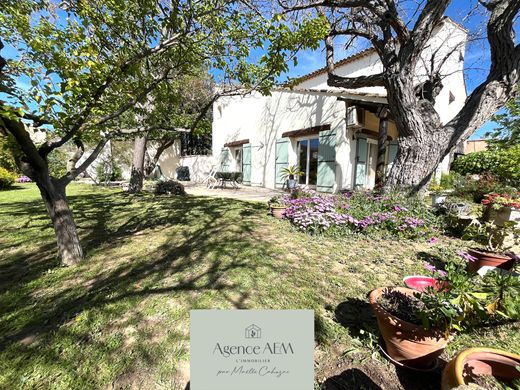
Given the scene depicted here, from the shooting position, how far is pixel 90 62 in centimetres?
218

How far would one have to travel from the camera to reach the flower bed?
4254 mm

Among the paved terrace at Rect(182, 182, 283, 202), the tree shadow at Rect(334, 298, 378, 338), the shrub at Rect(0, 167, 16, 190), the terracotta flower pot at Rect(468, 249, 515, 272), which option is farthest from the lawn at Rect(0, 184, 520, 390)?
the shrub at Rect(0, 167, 16, 190)

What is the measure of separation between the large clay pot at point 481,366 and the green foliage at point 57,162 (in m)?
15.1

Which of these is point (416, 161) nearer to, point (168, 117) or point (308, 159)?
point (308, 159)

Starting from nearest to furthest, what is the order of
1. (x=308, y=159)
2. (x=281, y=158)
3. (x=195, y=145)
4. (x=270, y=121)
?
(x=308, y=159)
(x=281, y=158)
(x=270, y=121)
(x=195, y=145)

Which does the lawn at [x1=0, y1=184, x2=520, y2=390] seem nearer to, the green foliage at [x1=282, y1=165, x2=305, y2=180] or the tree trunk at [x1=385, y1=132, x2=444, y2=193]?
the tree trunk at [x1=385, y1=132, x2=444, y2=193]

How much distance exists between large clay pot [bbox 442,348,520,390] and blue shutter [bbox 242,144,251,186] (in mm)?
11954

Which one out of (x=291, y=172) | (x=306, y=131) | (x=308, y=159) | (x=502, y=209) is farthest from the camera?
(x=308, y=159)

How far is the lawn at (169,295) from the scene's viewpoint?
1.51m

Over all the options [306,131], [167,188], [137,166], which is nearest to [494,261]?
[306,131]

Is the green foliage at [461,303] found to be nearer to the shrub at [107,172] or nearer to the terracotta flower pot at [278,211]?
the terracotta flower pot at [278,211]

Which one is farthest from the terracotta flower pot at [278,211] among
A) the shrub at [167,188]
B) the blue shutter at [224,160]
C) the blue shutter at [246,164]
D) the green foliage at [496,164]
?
the blue shutter at [224,160]

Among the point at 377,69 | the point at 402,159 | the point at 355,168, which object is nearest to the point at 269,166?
A: the point at 355,168

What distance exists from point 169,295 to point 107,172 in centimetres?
1312
